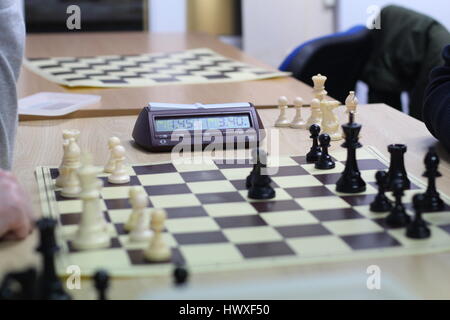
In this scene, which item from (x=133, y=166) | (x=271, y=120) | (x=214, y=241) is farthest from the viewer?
(x=271, y=120)

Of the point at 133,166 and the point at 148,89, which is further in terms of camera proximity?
the point at 148,89

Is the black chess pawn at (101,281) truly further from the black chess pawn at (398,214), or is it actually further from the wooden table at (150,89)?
the wooden table at (150,89)

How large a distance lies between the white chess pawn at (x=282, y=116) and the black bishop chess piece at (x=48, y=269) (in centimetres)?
103

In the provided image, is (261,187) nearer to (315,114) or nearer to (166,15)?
(315,114)

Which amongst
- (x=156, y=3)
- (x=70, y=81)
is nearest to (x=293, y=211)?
(x=70, y=81)

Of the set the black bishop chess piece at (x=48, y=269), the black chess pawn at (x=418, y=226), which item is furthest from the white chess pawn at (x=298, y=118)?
the black bishop chess piece at (x=48, y=269)

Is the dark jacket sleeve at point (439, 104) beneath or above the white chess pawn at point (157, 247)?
above

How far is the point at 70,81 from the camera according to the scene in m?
2.49

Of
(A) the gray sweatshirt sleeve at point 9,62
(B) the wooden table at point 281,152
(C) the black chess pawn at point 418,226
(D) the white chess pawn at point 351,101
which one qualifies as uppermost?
(A) the gray sweatshirt sleeve at point 9,62

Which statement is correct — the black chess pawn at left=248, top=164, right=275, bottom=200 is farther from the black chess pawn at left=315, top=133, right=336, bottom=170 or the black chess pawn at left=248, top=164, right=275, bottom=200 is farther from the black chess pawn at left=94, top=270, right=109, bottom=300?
the black chess pawn at left=94, top=270, right=109, bottom=300

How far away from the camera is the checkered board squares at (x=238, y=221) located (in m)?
1.04

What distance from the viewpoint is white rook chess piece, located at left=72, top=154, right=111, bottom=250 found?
108 cm
